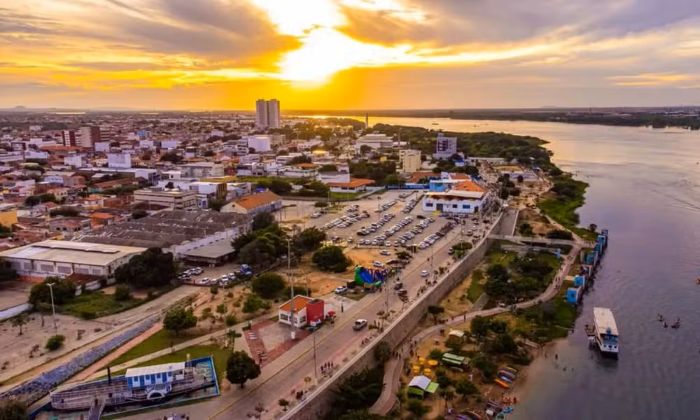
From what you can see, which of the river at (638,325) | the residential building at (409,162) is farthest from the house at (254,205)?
the residential building at (409,162)

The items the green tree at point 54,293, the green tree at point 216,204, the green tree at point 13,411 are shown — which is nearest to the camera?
the green tree at point 13,411

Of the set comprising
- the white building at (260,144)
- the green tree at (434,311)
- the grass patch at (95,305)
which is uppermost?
the white building at (260,144)

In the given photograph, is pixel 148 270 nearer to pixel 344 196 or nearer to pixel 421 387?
pixel 421 387

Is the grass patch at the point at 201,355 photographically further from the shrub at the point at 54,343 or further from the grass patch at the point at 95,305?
the grass patch at the point at 95,305

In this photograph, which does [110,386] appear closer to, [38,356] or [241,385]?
[241,385]

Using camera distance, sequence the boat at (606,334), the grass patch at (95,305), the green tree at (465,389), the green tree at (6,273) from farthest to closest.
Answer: the green tree at (6,273)
the grass patch at (95,305)
the boat at (606,334)
the green tree at (465,389)

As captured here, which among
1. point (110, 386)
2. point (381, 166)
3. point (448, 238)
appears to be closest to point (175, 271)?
point (110, 386)

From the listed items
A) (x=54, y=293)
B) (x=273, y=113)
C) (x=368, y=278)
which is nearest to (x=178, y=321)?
(x=54, y=293)
